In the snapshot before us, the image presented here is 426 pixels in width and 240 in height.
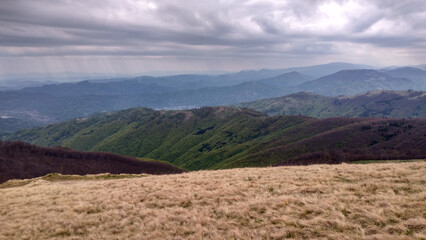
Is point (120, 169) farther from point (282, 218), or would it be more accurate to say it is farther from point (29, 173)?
point (282, 218)

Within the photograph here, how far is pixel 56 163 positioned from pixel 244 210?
143 meters

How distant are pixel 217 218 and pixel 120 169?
140148 millimetres

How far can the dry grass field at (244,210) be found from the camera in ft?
41.2

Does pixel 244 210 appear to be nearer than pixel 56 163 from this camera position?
Yes

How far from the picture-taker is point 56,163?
125688mm

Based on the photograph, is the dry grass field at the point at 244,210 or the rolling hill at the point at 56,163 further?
the rolling hill at the point at 56,163

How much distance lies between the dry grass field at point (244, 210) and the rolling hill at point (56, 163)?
94624 millimetres

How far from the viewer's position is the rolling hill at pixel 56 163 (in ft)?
335

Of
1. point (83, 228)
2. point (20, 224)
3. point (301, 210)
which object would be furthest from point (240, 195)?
point (20, 224)

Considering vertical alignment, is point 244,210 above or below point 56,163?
above

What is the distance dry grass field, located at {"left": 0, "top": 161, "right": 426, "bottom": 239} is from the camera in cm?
1257

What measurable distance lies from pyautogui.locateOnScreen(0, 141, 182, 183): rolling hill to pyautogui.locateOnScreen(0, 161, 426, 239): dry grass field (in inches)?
3725

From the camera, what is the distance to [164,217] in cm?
1669

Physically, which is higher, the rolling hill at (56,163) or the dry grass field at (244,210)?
the dry grass field at (244,210)
